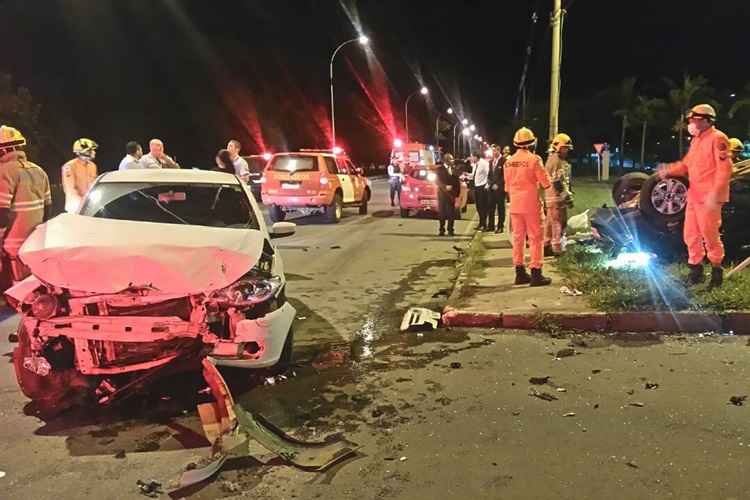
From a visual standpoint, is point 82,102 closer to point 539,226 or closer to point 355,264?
point 355,264

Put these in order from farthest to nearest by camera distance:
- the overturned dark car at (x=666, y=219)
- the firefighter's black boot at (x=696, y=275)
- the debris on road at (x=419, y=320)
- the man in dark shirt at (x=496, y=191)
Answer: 1. the man in dark shirt at (x=496, y=191)
2. the overturned dark car at (x=666, y=219)
3. the firefighter's black boot at (x=696, y=275)
4. the debris on road at (x=419, y=320)

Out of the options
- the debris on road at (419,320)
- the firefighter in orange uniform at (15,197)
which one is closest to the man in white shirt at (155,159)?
the firefighter in orange uniform at (15,197)

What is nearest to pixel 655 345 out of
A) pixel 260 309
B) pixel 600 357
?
pixel 600 357

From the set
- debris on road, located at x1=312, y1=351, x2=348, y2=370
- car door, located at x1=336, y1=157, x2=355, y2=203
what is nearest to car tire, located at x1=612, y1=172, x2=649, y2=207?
debris on road, located at x1=312, y1=351, x2=348, y2=370

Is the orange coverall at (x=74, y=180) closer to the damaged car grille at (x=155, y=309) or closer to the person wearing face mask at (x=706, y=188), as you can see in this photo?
the damaged car grille at (x=155, y=309)

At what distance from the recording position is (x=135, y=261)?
436cm

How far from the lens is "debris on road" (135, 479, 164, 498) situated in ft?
12.1

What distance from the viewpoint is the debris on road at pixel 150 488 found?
12.1ft

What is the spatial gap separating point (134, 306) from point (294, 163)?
44.2ft

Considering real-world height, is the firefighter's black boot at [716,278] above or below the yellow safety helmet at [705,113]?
below

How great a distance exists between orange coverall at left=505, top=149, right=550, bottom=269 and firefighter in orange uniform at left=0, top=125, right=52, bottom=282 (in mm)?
5369

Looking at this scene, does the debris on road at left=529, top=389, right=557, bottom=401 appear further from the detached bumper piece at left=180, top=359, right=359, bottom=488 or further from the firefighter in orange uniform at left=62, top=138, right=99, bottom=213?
the firefighter in orange uniform at left=62, top=138, right=99, bottom=213

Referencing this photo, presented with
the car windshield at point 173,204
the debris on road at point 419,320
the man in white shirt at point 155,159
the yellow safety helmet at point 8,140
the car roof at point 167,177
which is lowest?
the debris on road at point 419,320

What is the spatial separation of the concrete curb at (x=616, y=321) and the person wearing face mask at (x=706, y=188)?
0.79 meters
